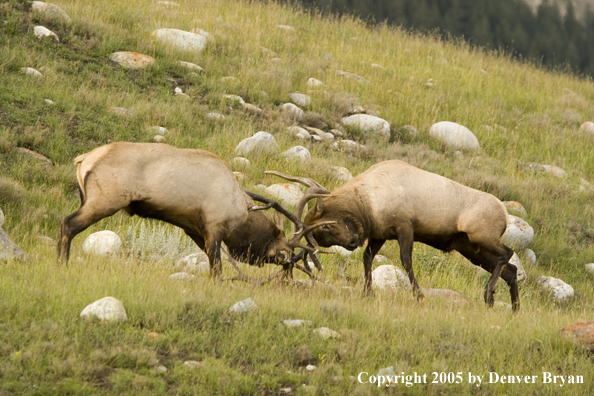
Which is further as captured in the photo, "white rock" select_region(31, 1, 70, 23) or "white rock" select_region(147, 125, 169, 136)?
"white rock" select_region(31, 1, 70, 23)

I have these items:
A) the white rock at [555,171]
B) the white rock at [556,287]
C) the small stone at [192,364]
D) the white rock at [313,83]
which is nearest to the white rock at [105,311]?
the small stone at [192,364]

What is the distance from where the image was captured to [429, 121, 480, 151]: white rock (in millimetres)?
15680

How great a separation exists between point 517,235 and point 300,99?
5510 millimetres

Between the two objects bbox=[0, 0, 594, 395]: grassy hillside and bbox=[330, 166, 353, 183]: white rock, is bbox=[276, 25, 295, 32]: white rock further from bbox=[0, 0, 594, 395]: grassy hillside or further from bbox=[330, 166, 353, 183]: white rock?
bbox=[330, 166, 353, 183]: white rock

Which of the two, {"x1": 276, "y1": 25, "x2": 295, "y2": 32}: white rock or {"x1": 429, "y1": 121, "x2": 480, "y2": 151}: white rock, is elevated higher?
{"x1": 276, "y1": 25, "x2": 295, "y2": 32}: white rock

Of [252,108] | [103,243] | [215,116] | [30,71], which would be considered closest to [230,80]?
[252,108]

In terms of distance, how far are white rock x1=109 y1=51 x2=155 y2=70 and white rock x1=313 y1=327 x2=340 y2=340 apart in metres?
9.52

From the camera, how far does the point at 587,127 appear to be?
18.2 metres

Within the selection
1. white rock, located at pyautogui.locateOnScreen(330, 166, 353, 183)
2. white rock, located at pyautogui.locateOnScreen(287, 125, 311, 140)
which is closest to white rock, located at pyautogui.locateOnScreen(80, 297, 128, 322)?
white rock, located at pyautogui.locateOnScreen(330, 166, 353, 183)

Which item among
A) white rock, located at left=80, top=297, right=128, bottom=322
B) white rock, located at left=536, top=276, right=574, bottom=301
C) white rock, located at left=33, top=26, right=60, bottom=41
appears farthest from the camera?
white rock, located at left=33, top=26, right=60, bottom=41

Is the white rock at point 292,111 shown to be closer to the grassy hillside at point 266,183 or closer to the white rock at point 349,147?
the grassy hillside at point 266,183

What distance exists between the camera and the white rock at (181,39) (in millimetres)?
15531

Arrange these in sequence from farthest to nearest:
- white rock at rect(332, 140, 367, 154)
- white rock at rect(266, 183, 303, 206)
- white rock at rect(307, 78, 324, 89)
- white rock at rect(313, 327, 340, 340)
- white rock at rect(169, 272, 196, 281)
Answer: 1. white rock at rect(307, 78, 324, 89)
2. white rock at rect(332, 140, 367, 154)
3. white rock at rect(266, 183, 303, 206)
4. white rock at rect(169, 272, 196, 281)
5. white rock at rect(313, 327, 340, 340)

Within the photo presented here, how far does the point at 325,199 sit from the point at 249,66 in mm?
7933
